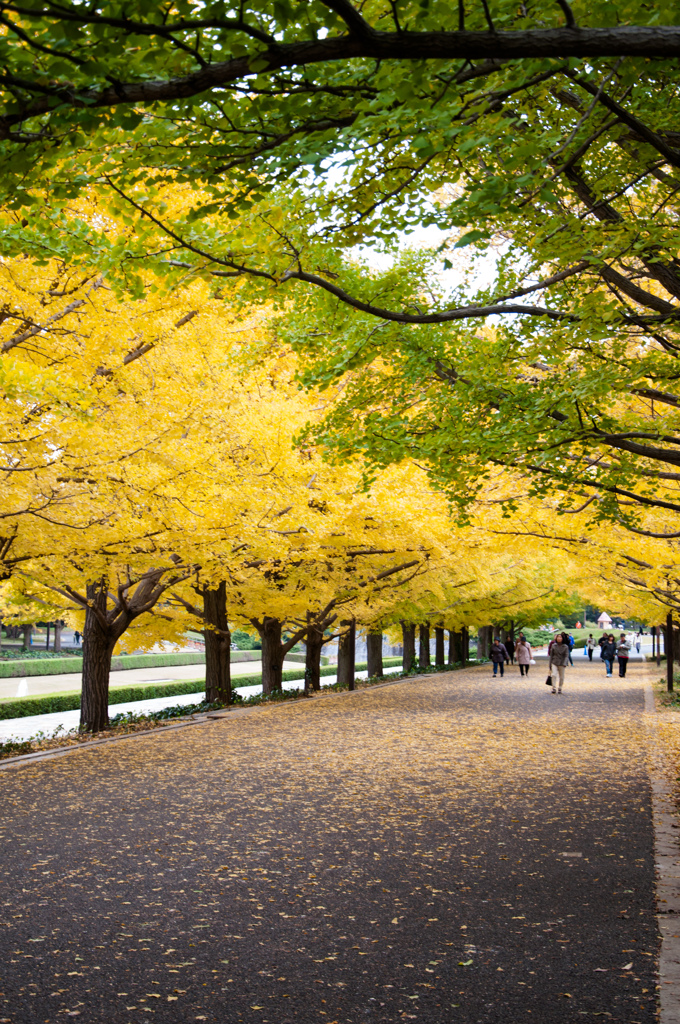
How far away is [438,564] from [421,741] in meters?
8.31

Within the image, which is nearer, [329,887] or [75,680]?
[329,887]

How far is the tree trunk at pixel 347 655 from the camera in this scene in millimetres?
23264

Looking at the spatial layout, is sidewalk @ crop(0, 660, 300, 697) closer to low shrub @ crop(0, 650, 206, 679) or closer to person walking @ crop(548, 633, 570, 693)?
low shrub @ crop(0, 650, 206, 679)

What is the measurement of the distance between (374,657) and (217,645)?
530 inches

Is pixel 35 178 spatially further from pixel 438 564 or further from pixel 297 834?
pixel 438 564

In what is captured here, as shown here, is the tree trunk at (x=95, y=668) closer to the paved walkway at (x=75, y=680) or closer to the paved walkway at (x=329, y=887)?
the paved walkway at (x=329, y=887)

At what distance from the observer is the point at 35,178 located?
4289mm

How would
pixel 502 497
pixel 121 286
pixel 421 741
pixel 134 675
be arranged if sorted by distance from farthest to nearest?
pixel 134 675 < pixel 502 497 < pixel 421 741 < pixel 121 286

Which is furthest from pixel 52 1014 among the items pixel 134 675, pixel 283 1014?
pixel 134 675

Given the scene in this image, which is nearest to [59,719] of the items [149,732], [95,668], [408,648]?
[95,668]

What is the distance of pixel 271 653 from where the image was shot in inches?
831

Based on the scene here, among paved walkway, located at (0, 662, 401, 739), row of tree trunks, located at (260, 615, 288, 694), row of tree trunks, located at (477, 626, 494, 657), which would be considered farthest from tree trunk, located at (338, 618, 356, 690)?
row of tree trunks, located at (477, 626, 494, 657)

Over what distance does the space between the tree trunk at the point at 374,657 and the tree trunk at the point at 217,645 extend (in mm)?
11084

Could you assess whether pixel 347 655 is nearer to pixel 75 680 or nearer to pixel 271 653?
pixel 271 653
